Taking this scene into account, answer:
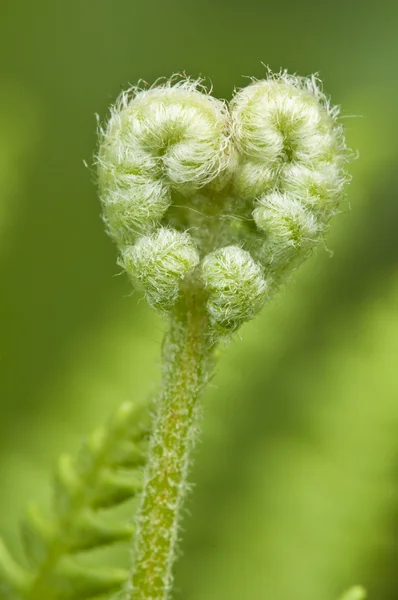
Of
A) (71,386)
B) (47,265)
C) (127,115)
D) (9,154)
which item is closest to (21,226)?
(47,265)

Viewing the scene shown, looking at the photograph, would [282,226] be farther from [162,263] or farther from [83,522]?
[83,522]

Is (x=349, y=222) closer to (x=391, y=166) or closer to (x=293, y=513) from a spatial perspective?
(x=391, y=166)

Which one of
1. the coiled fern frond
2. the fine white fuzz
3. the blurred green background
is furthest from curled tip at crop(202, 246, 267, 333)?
the blurred green background

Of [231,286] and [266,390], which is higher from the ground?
[266,390]

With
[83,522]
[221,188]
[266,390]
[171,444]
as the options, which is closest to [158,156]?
[221,188]

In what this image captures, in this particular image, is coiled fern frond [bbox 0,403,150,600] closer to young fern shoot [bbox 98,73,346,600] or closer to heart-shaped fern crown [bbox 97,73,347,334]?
young fern shoot [bbox 98,73,346,600]

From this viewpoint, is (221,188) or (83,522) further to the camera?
(83,522)

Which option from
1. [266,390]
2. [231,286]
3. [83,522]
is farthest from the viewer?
[266,390]
